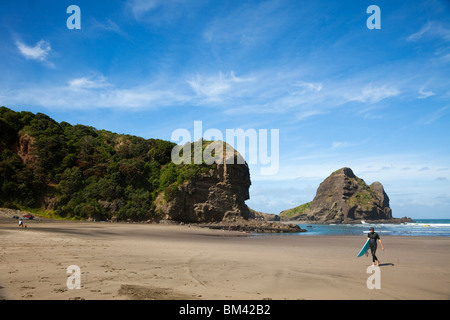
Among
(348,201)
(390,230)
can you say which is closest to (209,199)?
(390,230)

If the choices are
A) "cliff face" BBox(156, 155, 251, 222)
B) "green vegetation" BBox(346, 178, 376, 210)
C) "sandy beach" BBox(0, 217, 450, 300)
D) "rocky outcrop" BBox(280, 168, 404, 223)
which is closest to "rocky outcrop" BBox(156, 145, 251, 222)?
"cliff face" BBox(156, 155, 251, 222)

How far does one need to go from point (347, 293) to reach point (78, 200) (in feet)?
178

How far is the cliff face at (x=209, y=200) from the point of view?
56375 millimetres

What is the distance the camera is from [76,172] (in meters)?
54.4

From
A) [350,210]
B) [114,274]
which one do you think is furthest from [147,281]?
[350,210]

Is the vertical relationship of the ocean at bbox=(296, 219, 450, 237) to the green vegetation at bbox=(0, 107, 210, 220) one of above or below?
below

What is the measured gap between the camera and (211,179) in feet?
199

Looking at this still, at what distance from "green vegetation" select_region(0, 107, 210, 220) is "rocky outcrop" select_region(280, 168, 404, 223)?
358 ft

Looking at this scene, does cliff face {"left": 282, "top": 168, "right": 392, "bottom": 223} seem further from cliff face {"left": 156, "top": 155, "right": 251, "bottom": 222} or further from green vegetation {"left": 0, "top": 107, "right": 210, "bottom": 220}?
green vegetation {"left": 0, "top": 107, "right": 210, "bottom": 220}

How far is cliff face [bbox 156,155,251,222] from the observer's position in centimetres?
5638

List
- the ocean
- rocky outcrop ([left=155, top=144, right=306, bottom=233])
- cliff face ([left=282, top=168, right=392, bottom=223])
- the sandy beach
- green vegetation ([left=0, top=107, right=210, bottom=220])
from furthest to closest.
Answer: cliff face ([left=282, top=168, right=392, bottom=223]) < rocky outcrop ([left=155, top=144, right=306, bottom=233]) < green vegetation ([left=0, top=107, right=210, bottom=220]) < the ocean < the sandy beach

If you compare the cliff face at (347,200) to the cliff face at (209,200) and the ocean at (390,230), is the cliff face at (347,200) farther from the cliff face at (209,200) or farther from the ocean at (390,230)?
the cliff face at (209,200)

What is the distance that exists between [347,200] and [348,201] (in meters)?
0.80
